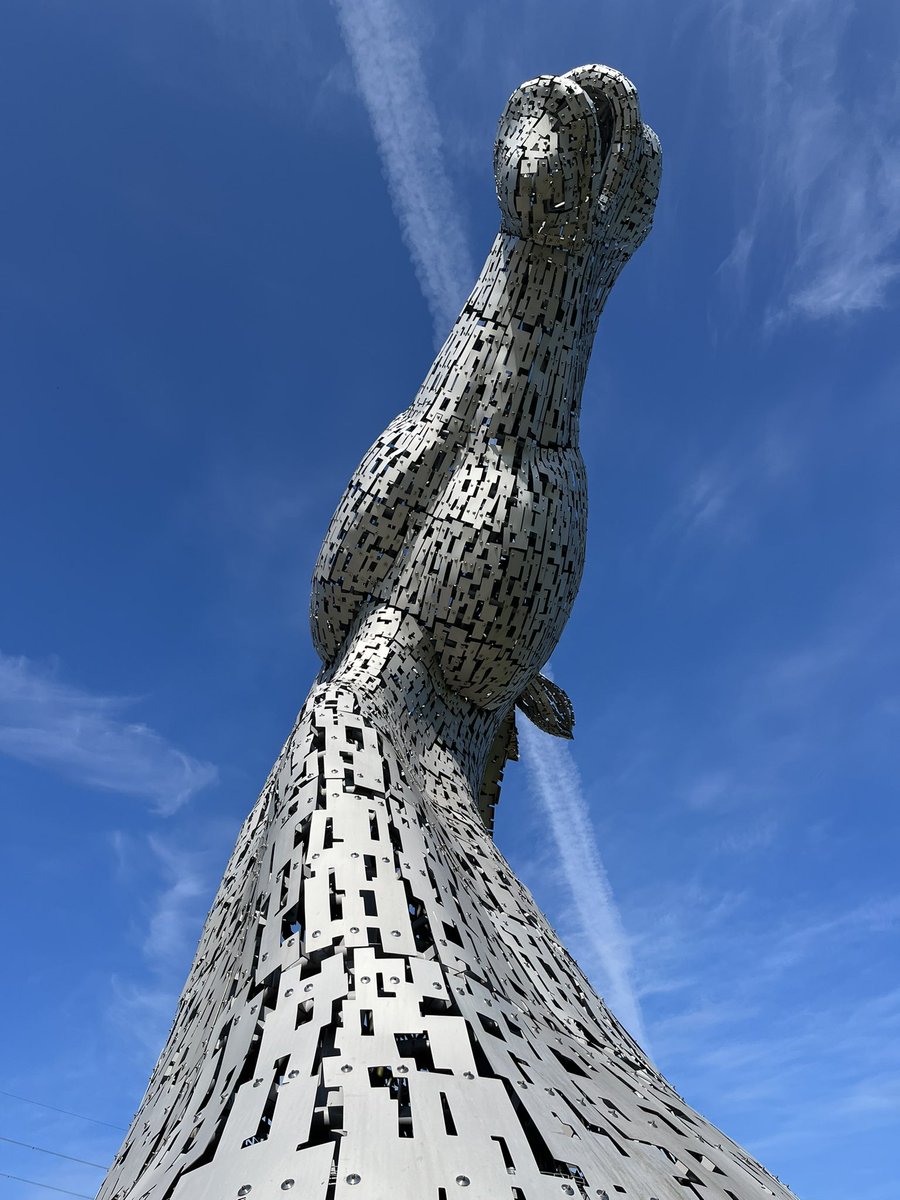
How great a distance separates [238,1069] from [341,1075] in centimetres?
76

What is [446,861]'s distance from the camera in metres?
6.86

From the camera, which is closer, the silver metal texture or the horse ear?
the silver metal texture

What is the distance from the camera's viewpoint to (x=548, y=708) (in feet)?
41.0

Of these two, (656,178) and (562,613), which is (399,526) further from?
(656,178)

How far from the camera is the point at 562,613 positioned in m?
9.85

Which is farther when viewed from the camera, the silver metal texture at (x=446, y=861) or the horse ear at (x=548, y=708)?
the horse ear at (x=548, y=708)

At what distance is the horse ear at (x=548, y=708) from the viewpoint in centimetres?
1235

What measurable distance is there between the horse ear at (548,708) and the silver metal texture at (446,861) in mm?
41

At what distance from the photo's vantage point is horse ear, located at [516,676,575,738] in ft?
40.5

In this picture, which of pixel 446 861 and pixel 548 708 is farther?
pixel 548 708

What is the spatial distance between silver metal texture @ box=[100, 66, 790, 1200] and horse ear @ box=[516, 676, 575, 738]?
0.13 feet

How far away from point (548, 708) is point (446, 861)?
5.78 m

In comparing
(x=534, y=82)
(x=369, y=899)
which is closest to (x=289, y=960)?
(x=369, y=899)

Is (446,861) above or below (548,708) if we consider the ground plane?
below
